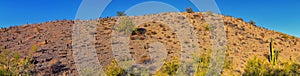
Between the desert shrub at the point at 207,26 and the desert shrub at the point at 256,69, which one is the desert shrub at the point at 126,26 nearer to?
the desert shrub at the point at 207,26

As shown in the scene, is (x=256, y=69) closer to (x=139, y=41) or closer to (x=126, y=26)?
(x=139, y=41)

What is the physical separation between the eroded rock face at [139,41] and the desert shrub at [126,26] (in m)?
0.60

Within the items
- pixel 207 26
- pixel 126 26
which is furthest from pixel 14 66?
pixel 207 26

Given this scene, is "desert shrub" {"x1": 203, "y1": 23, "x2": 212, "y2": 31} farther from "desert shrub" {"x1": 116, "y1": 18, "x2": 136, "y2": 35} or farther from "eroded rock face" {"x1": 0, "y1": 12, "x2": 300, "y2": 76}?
"desert shrub" {"x1": 116, "y1": 18, "x2": 136, "y2": 35}

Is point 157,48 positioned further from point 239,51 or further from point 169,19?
point 169,19

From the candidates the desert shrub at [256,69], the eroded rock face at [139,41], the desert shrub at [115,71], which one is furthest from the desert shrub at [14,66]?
the desert shrub at [256,69]

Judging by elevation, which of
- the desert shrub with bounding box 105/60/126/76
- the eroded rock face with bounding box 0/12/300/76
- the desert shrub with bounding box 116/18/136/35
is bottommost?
the desert shrub with bounding box 105/60/126/76

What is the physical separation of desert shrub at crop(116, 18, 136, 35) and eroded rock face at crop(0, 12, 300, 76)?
0.60 metres

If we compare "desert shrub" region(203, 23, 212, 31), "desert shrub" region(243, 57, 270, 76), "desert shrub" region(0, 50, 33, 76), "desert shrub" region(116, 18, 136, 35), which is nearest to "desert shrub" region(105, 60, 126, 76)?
"desert shrub" region(0, 50, 33, 76)

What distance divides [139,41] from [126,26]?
3.76 metres

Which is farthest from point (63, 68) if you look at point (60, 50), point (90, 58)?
point (60, 50)

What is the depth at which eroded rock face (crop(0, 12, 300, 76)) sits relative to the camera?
82.2 ft

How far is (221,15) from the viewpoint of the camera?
4288 cm

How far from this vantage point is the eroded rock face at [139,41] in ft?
82.2
